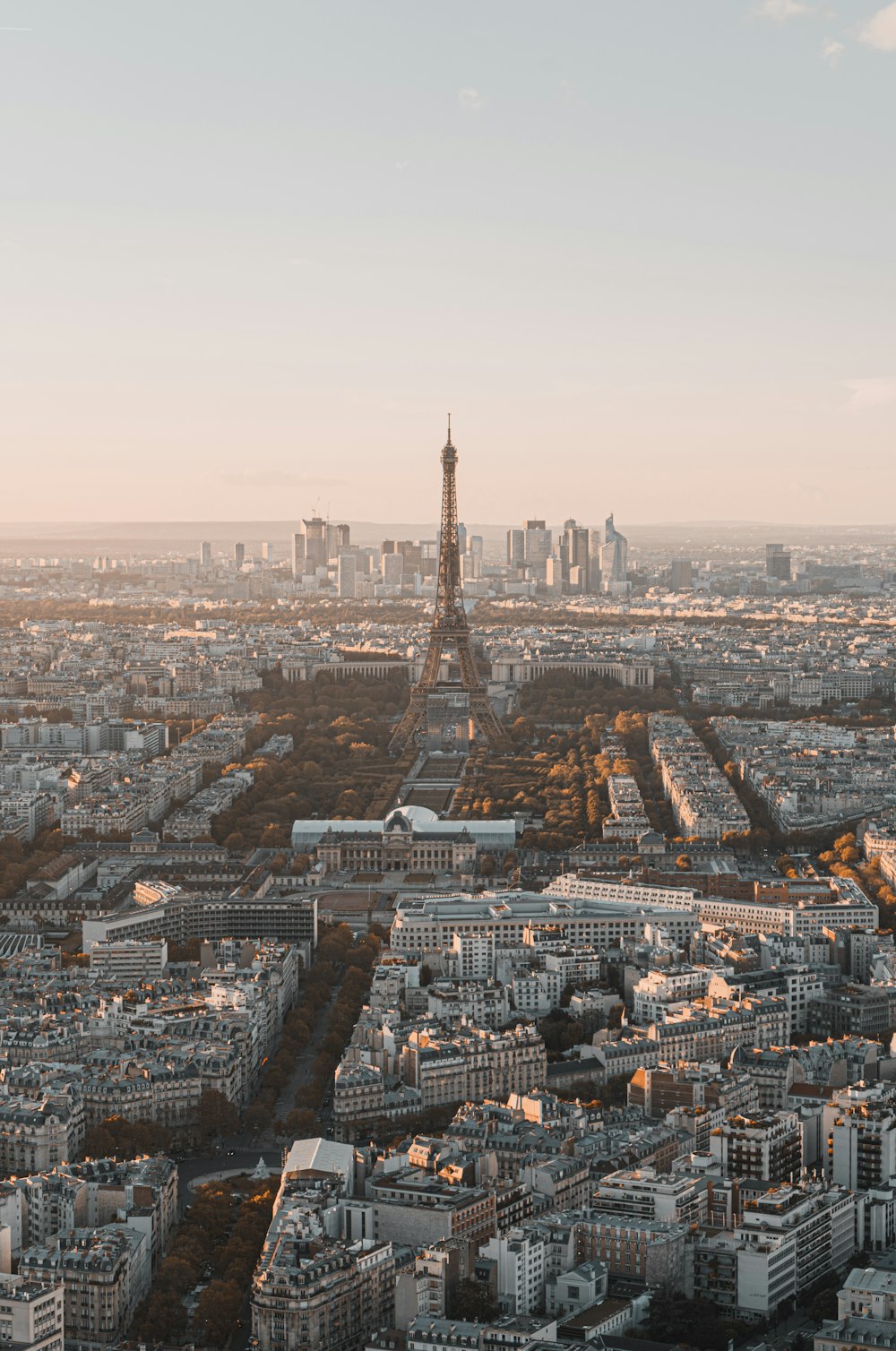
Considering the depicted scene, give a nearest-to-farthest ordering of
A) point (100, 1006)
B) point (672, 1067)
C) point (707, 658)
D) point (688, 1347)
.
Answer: point (688, 1347)
point (672, 1067)
point (100, 1006)
point (707, 658)

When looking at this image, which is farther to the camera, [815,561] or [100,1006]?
[815,561]

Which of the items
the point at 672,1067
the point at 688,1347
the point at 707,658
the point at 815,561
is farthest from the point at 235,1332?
the point at 815,561

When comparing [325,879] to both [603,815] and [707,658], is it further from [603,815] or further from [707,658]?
[707,658]

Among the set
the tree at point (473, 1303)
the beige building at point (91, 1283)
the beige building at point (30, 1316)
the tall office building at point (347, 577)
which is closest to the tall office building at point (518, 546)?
the tall office building at point (347, 577)

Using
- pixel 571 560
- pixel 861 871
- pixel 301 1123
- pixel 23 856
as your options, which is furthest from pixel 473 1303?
pixel 571 560

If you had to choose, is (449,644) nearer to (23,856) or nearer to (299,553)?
(23,856)

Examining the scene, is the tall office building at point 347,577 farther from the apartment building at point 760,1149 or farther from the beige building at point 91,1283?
the beige building at point 91,1283
